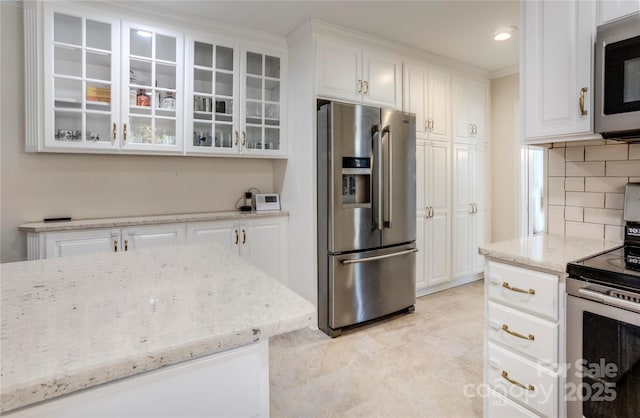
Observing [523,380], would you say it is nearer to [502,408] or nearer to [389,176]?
[502,408]

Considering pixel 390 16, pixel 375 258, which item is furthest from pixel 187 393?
pixel 390 16

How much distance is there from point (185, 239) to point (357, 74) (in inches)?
81.3

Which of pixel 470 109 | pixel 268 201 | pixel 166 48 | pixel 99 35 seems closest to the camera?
pixel 99 35

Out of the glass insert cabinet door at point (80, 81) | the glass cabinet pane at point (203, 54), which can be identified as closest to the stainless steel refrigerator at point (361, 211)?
the glass cabinet pane at point (203, 54)

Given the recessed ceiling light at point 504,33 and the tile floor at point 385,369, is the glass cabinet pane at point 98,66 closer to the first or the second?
the tile floor at point 385,369

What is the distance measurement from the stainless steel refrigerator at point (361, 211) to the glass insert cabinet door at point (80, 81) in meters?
1.63

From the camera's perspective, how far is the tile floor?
1.83 m

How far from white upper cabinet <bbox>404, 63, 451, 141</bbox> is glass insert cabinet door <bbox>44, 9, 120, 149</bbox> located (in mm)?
2589

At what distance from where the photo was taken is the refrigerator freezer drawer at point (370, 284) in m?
2.69

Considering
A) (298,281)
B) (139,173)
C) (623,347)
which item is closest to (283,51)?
(139,173)

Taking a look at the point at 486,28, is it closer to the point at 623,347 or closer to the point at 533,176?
the point at 533,176

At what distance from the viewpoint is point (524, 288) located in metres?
1.44

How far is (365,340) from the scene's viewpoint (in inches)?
103

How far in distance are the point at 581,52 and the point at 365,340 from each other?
2.23 metres
